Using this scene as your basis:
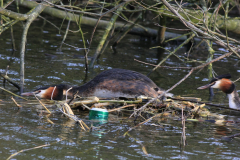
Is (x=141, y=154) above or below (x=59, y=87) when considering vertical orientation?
below

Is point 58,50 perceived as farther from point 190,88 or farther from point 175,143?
point 175,143

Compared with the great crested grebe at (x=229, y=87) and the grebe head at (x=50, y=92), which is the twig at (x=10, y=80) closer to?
the grebe head at (x=50, y=92)

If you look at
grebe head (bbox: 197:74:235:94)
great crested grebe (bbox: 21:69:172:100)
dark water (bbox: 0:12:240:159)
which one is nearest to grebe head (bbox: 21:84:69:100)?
great crested grebe (bbox: 21:69:172:100)

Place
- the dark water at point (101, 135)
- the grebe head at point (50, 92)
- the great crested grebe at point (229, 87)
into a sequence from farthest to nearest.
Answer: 1. the grebe head at point (50, 92)
2. the great crested grebe at point (229, 87)
3. the dark water at point (101, 135)

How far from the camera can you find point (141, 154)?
329 centimetres

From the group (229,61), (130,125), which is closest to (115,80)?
(130,125)

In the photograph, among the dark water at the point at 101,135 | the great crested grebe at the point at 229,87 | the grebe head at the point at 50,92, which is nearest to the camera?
the dark water at the point at 101,135

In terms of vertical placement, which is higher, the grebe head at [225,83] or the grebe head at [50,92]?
the grebe head at [225,83]

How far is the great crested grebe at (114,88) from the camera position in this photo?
556cm

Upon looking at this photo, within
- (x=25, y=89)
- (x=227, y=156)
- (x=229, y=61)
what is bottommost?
(x=227, y=156)

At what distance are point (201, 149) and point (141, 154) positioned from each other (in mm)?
672

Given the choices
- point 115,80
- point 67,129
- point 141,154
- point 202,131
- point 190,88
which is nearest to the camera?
point 141,154

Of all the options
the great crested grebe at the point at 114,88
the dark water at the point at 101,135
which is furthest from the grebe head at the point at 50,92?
the dark water at the point at 101,135

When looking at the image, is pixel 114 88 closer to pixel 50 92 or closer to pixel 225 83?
pixel 50 92
